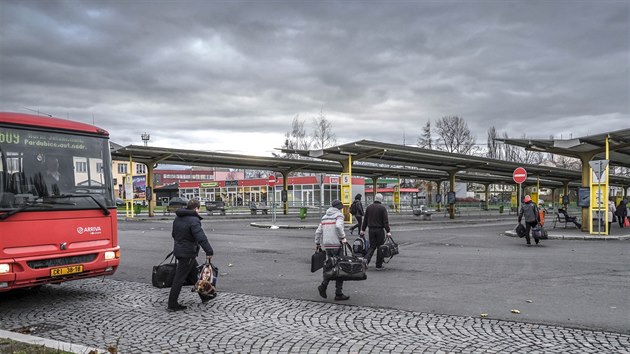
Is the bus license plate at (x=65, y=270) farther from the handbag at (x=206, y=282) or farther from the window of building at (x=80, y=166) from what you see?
the handbag at (x=206, y=282)

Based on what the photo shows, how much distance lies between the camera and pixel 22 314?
23.4 ft

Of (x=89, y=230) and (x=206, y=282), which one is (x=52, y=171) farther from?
(x=206, y=282)

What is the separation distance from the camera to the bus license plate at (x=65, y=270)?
7312 millimetres

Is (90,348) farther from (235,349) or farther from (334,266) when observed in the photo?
(334,266)

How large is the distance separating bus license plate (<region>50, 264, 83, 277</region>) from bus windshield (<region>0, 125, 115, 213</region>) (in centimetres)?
90

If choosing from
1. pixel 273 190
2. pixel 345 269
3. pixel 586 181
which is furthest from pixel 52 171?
pixel 273 190

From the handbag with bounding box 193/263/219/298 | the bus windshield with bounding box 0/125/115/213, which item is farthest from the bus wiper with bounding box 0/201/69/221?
the handbag with bounding box 193/263/219/298

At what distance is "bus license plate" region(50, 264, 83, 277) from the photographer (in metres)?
7.31

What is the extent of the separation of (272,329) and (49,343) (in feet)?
8.08

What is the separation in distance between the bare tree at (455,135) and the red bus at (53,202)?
5443 cm

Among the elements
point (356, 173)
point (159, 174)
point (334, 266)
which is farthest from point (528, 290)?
point (159, 174)

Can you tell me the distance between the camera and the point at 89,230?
25.9ft

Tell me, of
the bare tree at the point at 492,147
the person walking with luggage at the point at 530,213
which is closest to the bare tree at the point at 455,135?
the bare tree at the point at 492,147

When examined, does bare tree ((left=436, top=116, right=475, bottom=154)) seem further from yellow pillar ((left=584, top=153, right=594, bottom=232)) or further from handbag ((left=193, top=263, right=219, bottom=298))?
handbag ((left=193, top=263, right=219, bottom=298))
